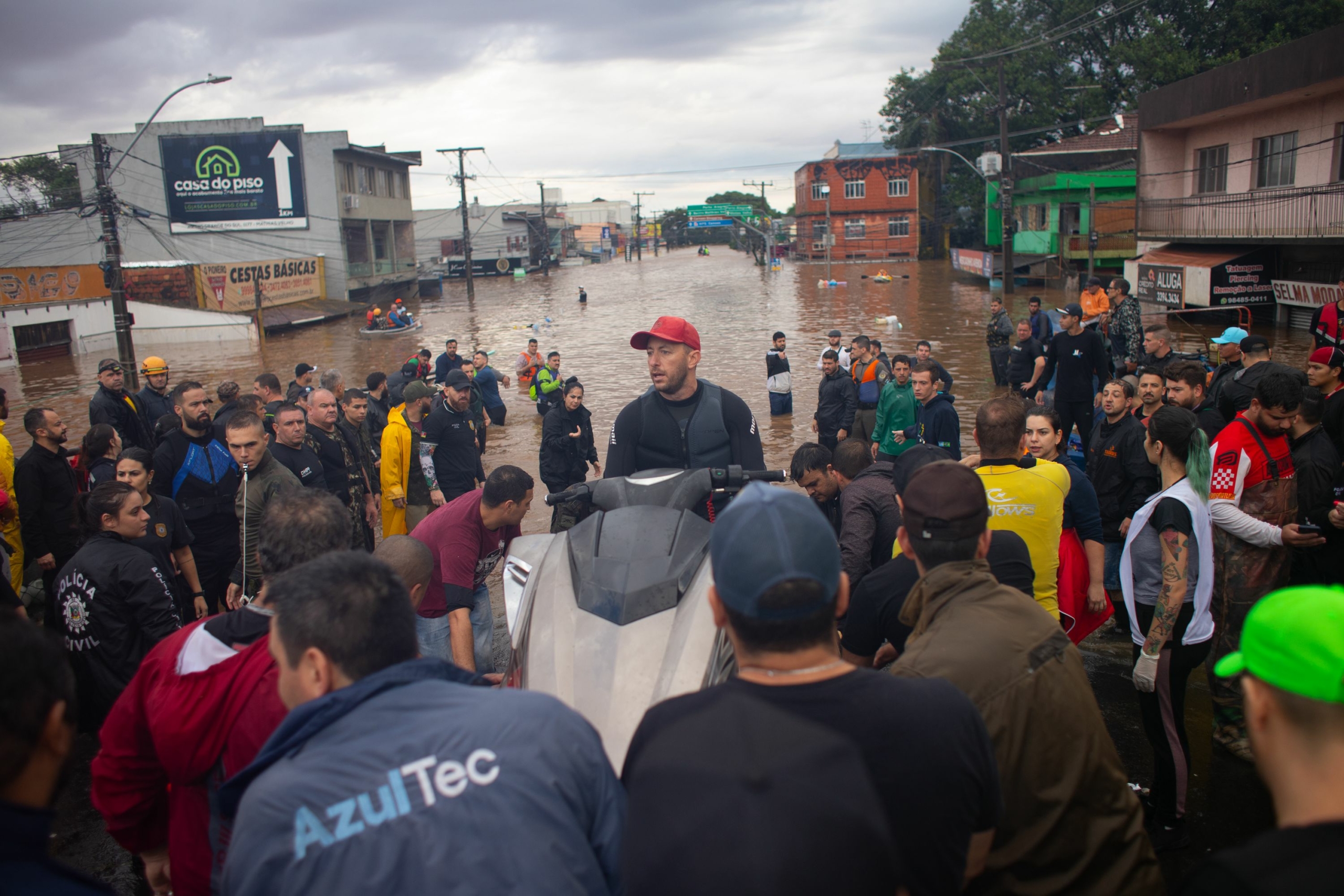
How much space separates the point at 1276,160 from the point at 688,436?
23.7m

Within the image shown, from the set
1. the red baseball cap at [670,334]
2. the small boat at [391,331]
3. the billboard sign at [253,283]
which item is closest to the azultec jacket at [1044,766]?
the red baseball cap at [670,334]

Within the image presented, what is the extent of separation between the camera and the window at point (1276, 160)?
67.8 ft

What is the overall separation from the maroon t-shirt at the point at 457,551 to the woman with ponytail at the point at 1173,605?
2990 mm

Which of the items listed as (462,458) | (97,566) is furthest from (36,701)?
(462,458)

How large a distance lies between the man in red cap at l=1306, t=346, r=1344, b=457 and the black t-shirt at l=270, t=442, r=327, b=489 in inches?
255

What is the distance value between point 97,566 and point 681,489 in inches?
105

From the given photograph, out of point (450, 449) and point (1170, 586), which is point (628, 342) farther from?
point (1170, 586)

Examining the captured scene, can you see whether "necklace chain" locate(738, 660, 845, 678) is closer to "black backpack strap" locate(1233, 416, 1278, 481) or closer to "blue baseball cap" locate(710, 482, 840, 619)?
"blue baseball cap" locate(710, 482, 840, 619)

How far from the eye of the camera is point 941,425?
7246 millimetres

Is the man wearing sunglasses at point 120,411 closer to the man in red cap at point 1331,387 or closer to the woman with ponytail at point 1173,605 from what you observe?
the woman with ponytail at point 1173,605

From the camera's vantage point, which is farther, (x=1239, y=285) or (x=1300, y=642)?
(x=1239, y=285)

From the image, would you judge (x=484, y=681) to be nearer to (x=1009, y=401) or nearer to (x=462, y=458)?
(x=1009, y=401)

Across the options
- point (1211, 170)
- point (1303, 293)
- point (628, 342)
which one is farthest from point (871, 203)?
point (628, 342)

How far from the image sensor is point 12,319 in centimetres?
2611
